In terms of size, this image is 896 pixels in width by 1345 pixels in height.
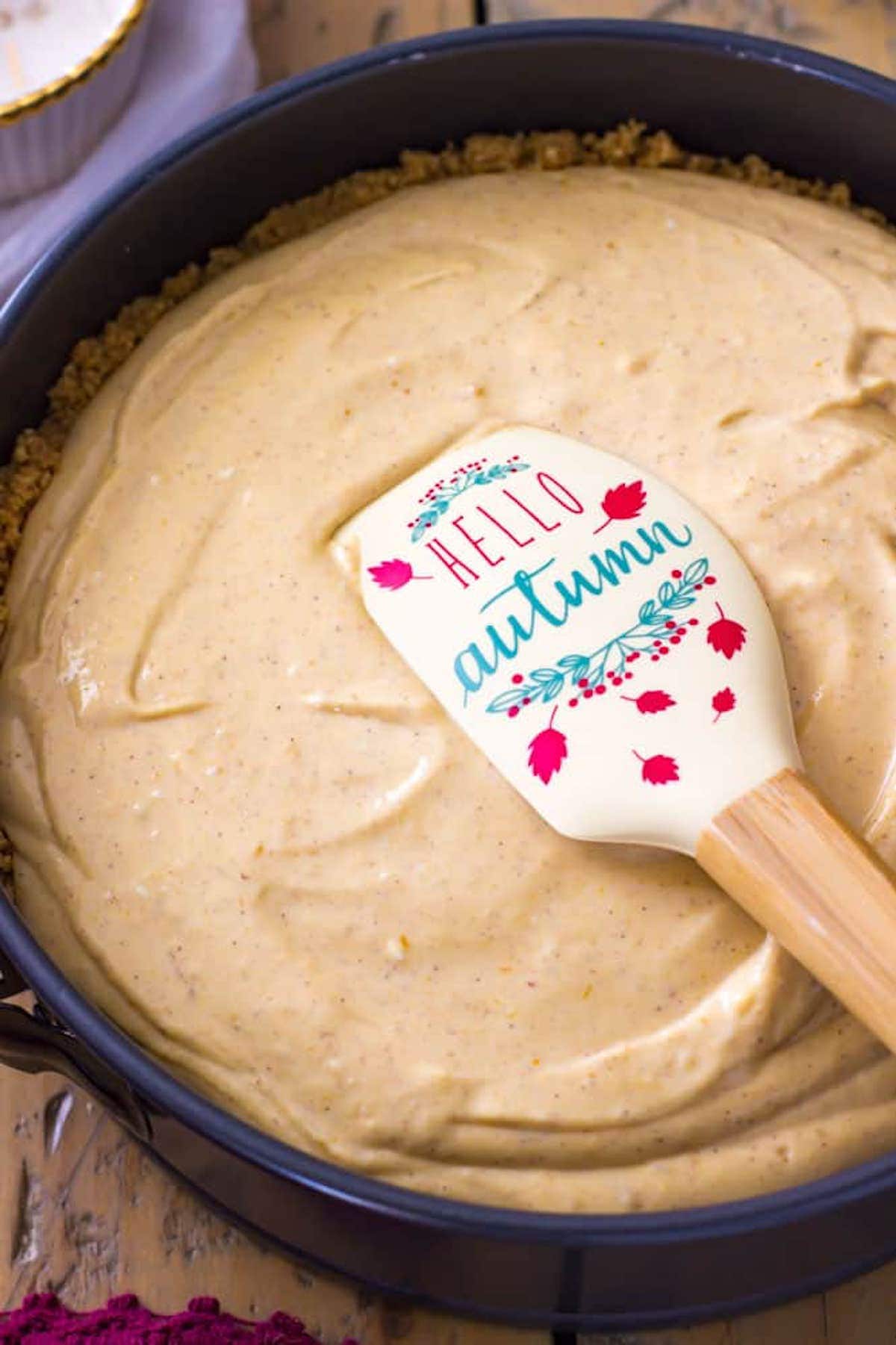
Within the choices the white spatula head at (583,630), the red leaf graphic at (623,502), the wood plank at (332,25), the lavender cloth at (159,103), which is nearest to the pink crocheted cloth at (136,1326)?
the white spatula head at (583,630)

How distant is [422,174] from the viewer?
1.81 m

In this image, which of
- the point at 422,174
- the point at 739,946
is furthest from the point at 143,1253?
the point at 422,174

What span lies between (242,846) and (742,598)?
0.47m

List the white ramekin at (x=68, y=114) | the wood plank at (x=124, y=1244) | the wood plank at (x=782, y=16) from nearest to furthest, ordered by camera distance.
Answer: the wood plank at (x=124, y=1244) → the white ramekin at (x=68, y=114) → the wood plank at (x=782, y=16)

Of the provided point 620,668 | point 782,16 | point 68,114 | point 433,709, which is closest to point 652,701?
point 620,668

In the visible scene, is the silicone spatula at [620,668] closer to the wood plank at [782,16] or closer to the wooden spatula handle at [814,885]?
the wooden spatula handle at [814,885]

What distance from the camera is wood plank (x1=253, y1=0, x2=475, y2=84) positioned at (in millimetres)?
2139

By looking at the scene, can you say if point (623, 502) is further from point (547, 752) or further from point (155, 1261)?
point (155, 1261)

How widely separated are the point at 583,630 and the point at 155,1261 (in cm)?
67

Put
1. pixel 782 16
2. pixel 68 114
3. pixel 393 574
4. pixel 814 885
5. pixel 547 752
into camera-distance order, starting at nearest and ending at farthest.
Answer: pixel 814 885 < pixel 547 752 < pixel 393 574 < pixel 68 114 < pixel 782 16

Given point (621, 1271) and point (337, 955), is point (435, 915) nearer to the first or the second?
point (337, 955)

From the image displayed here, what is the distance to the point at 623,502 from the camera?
1.52 metres

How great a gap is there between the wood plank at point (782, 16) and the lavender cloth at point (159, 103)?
35cm

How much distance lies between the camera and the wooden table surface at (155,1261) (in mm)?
1476
